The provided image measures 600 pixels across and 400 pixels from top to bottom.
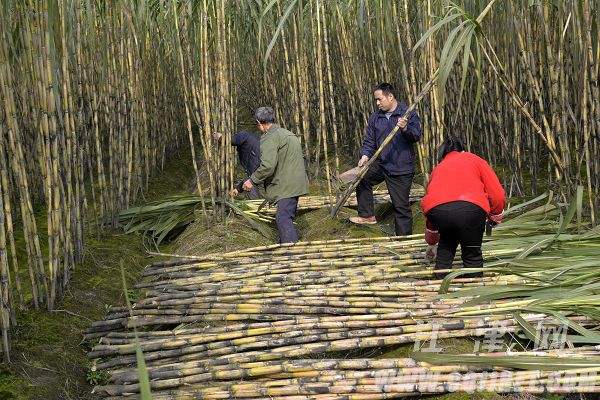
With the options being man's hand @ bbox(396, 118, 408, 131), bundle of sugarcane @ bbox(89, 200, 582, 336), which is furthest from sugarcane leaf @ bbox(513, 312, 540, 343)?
man's hand @ bbox(396, 118, 408, 131)

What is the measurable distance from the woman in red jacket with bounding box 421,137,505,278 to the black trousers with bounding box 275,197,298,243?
138 cm

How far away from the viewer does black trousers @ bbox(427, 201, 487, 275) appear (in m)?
3.25

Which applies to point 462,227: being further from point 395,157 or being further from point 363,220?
point 363,220

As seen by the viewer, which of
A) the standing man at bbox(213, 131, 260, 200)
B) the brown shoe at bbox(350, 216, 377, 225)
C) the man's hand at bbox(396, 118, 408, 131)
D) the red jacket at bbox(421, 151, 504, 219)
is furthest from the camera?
the standing man at bbox(213, 131, 260, 200)

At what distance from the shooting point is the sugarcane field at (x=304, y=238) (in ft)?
8.82

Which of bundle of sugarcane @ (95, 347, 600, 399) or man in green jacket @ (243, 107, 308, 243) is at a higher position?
man in green jacket @ (243, 107, 308, 243)

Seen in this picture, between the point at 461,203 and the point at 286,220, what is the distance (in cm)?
167

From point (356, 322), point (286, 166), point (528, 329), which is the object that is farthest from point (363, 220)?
point (528, 329)

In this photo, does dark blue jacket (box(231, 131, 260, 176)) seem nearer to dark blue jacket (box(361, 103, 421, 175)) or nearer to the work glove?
dark blue jacket (box(361, 103, 421, 175))

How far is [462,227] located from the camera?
10.7 ft

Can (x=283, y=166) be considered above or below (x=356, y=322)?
above

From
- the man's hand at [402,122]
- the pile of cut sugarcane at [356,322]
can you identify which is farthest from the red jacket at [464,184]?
the man's hand at [402,122]

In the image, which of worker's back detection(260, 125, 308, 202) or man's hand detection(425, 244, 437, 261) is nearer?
man's hand detection(425, 244, 437, 261)

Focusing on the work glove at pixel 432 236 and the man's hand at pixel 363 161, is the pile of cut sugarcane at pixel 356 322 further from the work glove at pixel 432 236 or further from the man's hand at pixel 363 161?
the man's hand at pixel 363 161
